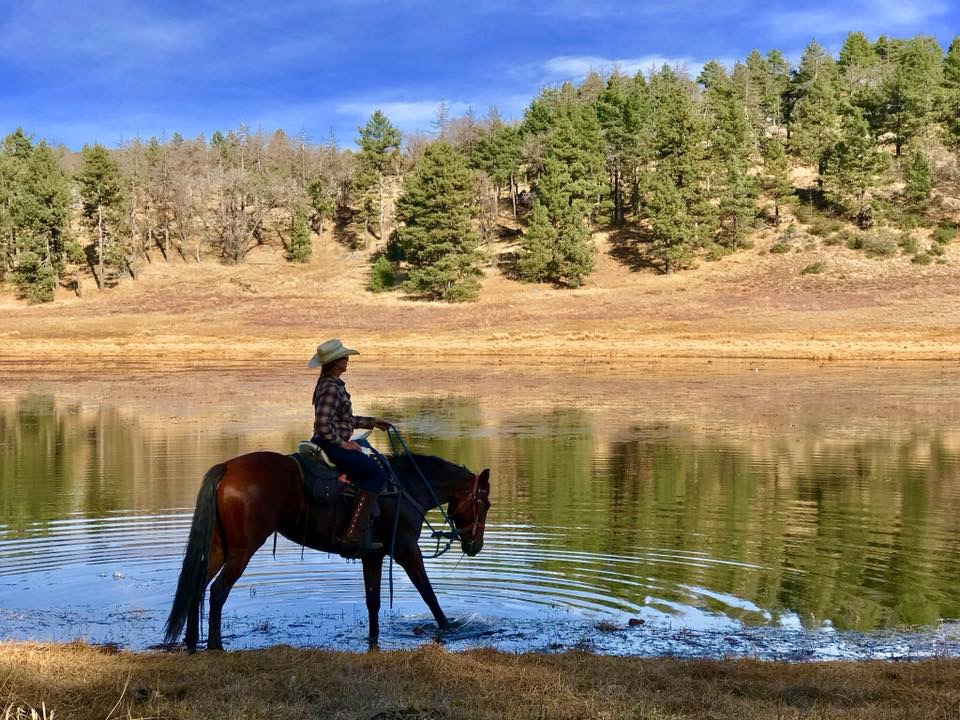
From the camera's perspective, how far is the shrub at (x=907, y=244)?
76188 millimetres

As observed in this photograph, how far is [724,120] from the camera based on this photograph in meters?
86.4

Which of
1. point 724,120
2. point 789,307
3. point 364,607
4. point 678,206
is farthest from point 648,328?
point 364,607

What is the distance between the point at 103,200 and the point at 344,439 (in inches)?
3405

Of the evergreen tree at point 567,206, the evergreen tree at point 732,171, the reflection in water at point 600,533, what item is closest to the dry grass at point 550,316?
the evergreen tree at point 567,206

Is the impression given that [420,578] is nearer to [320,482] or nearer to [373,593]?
[373,593]

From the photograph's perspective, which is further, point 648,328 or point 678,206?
point 678,206

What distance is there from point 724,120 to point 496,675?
281ft

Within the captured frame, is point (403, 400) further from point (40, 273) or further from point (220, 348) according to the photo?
point (40, 273)

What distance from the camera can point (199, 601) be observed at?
27.5 feet

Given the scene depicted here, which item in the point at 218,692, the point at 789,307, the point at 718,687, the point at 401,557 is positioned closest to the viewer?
the point at 218,692

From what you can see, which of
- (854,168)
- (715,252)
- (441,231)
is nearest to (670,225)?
(715,252)

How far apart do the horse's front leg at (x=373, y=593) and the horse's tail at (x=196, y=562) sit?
156 centimetres

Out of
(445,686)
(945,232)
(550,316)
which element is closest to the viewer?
(445,686)

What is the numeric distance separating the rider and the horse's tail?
1124mm
